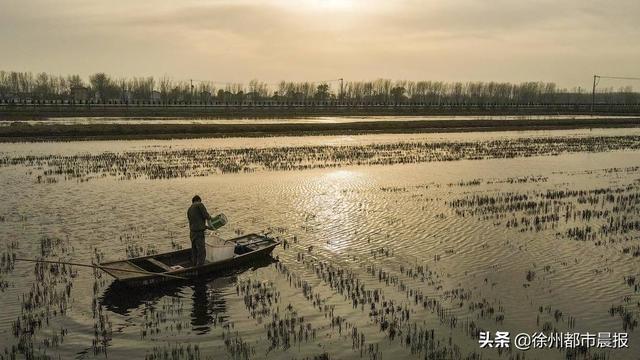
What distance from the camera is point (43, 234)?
1705cm

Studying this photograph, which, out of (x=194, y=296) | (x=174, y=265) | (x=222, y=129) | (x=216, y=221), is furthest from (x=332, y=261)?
(x=222, y=129)

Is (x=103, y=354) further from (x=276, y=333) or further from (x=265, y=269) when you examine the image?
(x=265, y=269)

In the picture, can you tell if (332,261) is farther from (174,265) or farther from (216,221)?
(174,265)

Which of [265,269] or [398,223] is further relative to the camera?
[398,223]

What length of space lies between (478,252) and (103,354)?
1028 centimetres

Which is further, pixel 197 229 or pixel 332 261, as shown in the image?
pixel 332 261

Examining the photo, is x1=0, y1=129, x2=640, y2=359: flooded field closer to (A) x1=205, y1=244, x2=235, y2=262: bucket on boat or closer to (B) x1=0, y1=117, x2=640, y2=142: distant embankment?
(A) x1=205, y1=244, x2=235, y2=262: bucket on boat

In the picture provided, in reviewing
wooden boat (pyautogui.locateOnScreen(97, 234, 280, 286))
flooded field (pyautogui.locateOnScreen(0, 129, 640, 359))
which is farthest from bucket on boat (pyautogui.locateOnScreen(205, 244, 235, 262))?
flooded field (pyautogui.locateOnScreen(0, 129, 640, 359))

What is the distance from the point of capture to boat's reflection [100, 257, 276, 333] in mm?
10977

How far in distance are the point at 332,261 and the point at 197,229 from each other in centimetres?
365

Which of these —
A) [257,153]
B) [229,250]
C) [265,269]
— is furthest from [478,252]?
[257,153]

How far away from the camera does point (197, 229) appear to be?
13.4 meters

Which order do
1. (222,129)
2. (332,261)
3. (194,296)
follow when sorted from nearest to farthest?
(194,296) < (332,261) < (222,129)

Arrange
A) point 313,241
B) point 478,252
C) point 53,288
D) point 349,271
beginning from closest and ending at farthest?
point 53,288 < point 349,271 < point 478,252 < point 313,241
